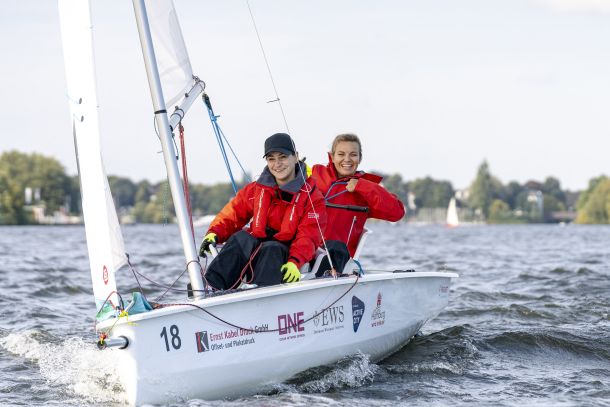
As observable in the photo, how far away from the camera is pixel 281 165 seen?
6.25 meters

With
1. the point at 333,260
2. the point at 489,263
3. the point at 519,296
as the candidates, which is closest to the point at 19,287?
the point at 519,296

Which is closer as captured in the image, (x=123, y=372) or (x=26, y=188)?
(x=123, y=372)

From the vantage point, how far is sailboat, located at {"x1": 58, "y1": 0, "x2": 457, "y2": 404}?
17.2 feet

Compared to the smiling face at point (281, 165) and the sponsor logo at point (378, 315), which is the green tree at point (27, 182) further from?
the smiling face at point (281, 165)

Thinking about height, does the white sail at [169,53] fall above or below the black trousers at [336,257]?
above

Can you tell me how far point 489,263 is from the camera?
19.7 metres

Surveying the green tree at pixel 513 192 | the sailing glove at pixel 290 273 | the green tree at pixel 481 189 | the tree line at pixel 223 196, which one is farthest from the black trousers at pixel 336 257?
the green tree at pixel 513 192

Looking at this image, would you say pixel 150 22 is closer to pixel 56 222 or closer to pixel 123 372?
pixel 123 372

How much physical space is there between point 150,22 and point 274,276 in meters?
1.80

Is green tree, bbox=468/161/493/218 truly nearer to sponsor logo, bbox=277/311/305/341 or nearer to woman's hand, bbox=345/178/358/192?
woman's hand, bbox=345/178/358/192

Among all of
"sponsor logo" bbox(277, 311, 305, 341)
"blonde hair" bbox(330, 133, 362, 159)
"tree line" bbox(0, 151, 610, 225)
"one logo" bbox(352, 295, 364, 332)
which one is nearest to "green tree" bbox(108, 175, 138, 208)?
"tree line" bbox(0, 151, 610, 225)

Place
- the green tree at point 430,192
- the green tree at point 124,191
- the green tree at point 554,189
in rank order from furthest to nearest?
the green tree at point 554,189
the green tree at point 430,192
the green tree at point 124,191

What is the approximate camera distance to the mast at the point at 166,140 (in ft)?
19.1

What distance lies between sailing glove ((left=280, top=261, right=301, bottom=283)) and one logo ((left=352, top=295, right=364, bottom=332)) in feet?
1.55
